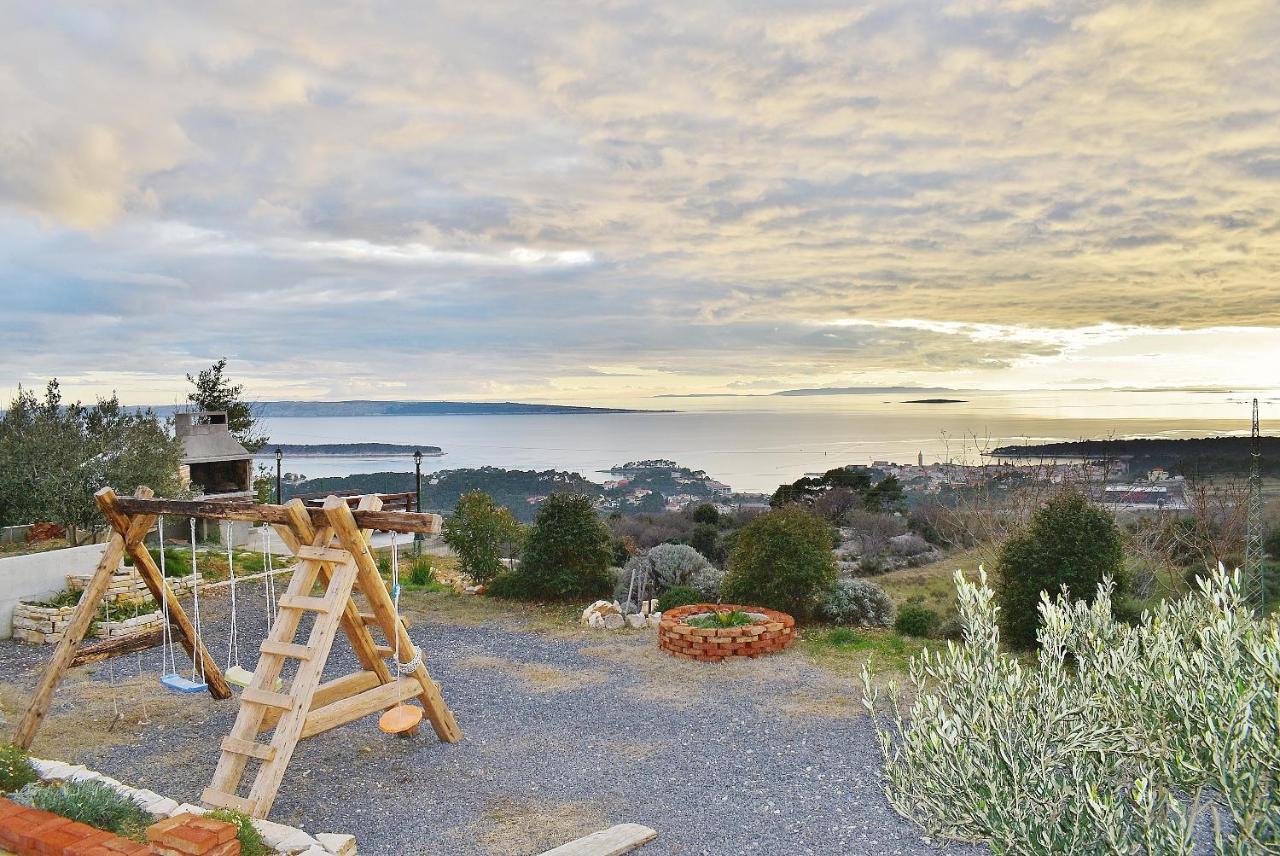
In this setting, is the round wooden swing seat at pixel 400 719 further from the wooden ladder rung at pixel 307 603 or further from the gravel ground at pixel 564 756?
the wooden ladder rung at pixel 307 603

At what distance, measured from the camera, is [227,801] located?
5.51 m

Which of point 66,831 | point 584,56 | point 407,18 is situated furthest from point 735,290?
point 66,831

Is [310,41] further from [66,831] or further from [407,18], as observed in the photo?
[66,831]

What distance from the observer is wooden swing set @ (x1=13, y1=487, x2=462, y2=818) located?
18.8ft

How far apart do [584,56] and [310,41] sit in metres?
3.32

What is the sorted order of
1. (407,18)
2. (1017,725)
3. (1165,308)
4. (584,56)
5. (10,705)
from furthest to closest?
(1165,308), (584,56), (407,18), (10,705), (1017,725)

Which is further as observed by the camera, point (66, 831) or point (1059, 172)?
point (1059, 172)

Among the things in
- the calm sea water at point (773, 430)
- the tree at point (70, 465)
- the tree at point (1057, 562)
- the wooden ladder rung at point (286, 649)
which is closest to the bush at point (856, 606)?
the tree at point (1057, 562)

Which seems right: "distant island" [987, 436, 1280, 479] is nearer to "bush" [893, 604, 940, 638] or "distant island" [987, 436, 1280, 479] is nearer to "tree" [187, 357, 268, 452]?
"bush" [893, 604, 940, 638]

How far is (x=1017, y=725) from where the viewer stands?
2979 mm

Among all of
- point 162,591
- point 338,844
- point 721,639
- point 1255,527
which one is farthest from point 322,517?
point 1255,527

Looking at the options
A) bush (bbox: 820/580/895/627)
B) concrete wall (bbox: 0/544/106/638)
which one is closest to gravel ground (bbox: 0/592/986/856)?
concrete wall (bbox: 0/544/106/638)

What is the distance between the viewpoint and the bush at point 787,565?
1126cm

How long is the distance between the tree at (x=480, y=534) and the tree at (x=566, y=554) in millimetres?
1441
